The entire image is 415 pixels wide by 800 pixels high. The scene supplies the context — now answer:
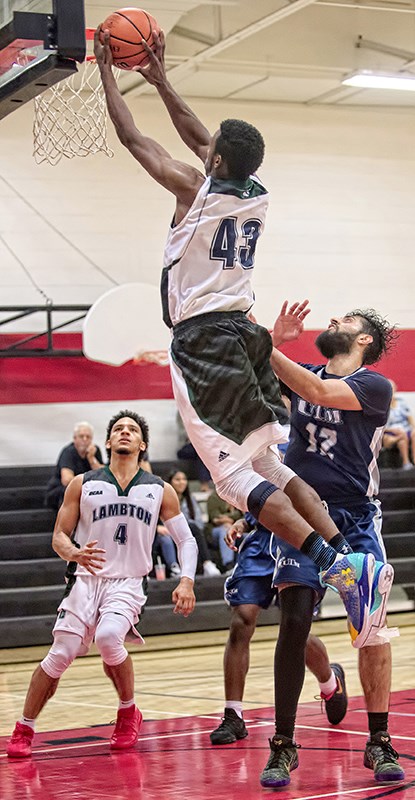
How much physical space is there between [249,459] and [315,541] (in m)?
0.44

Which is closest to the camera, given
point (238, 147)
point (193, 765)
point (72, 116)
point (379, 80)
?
point (238, 147)

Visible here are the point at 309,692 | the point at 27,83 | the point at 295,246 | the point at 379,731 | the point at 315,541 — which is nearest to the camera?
the point at 315,541

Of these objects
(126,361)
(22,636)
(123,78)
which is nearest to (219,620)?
(22,636)

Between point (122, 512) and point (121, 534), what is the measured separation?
12cm

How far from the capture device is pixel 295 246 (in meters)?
14.9

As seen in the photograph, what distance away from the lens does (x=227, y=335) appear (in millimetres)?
4613

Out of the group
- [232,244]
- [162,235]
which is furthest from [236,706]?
[162,235]

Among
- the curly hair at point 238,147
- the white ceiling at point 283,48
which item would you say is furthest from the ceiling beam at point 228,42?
the curly hair at point 238,147

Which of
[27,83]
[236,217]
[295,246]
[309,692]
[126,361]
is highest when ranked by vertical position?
[27,83]

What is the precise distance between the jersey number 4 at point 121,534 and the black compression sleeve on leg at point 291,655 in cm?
147

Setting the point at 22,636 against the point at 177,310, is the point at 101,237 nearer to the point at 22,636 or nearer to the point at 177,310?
the point at 22,636

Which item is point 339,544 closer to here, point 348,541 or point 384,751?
point 348,541

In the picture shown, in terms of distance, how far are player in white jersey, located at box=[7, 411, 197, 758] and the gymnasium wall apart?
7.57m

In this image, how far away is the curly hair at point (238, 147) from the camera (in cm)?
455
